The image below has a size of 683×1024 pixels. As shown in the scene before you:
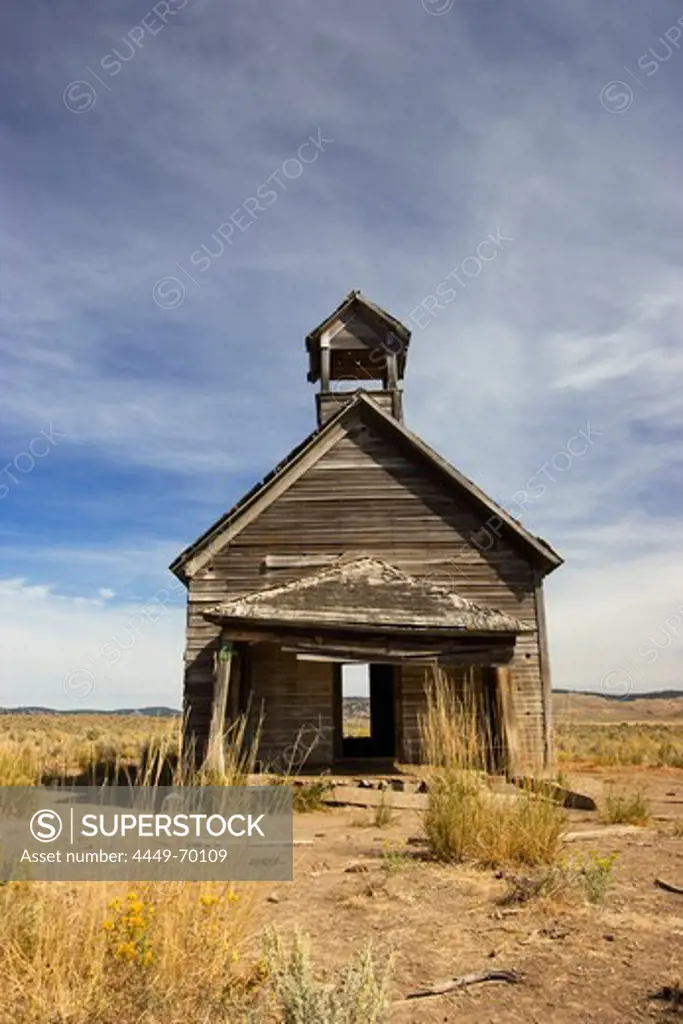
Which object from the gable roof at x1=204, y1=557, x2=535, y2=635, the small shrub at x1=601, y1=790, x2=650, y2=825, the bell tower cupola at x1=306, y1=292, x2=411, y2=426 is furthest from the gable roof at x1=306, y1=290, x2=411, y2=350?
the small shrub at x1=601, y1=790, x2=650, y2=825

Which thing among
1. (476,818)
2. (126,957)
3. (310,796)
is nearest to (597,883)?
(476,818)

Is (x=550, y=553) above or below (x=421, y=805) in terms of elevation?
above

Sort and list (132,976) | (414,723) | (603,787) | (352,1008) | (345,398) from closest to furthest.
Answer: (352,1008) < (132,976) < (603,787) < (414,723) < (345,398)

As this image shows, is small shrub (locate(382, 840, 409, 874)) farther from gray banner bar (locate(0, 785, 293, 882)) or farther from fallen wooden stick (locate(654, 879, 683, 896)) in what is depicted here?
fallen wooden stick (locate(654, 879, 683, 896))

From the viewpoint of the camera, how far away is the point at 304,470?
14172mm

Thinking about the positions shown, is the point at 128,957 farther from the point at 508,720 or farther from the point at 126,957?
the point at 508,720

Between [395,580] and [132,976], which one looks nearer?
[132,976]

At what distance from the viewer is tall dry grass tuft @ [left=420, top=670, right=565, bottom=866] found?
5.93 m

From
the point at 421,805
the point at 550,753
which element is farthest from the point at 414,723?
the point at 421,805

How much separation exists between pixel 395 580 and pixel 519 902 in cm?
793

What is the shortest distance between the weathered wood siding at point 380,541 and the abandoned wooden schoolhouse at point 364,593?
21 mm

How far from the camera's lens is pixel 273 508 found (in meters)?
13.9

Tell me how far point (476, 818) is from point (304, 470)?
29.2 feet

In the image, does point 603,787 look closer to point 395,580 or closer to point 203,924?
point 395,580
